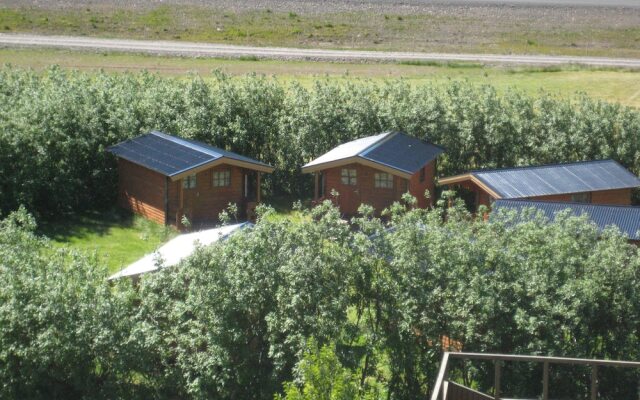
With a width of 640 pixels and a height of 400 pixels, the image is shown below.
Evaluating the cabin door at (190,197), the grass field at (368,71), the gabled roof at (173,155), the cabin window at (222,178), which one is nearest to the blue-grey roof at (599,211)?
the gabled roof at (173,155)

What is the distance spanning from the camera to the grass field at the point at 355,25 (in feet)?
264

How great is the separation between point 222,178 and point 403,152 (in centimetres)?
775

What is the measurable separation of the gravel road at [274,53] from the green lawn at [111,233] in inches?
1139

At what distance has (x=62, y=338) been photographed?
25.9 m

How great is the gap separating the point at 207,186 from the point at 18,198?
770cm

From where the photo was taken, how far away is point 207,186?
4531 centimetres

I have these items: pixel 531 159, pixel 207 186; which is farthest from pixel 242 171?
pixel 531 159

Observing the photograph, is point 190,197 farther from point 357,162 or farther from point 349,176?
point 357,162

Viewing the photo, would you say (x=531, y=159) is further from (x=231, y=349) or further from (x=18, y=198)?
(x=231, y=349)

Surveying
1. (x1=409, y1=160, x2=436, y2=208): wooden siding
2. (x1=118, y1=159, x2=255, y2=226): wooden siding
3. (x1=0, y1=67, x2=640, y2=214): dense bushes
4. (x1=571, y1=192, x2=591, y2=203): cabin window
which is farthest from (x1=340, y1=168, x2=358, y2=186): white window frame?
(x1=571, y1=192, x2=591, y2=203): cabin window

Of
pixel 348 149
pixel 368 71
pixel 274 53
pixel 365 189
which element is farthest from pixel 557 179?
pixel 274 53

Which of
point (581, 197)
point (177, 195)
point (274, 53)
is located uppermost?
point (274, 53)

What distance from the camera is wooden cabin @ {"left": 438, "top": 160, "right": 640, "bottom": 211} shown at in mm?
43156

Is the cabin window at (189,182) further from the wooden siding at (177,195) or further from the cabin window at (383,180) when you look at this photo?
the cabin window at (383,180)
